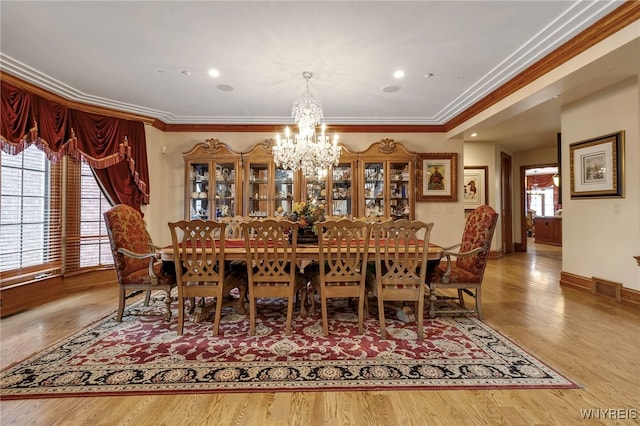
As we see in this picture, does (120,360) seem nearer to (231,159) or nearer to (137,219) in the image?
(137,219)

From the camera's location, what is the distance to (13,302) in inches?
123

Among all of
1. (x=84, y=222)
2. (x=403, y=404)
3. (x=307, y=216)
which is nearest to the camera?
(x=403, y=404)

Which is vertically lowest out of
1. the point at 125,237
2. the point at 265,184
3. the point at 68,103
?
the point at 125,237

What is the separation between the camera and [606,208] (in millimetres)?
3527

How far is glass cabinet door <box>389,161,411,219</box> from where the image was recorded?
15.9 feet

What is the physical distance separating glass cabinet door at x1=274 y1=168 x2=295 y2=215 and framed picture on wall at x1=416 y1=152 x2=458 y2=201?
7.38 feet

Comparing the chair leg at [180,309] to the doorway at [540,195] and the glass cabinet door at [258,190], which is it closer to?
the glass cabinet door at [258,190]

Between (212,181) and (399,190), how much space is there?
3163 mm

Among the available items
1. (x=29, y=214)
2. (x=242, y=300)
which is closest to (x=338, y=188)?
(x=242, y=300)

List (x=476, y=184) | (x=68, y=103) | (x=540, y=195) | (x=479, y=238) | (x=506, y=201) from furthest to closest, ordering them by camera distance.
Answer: (x=540, y=195) < (x=506, y=201) < (x=476, y=184) < (x=68, y=103) < (x=479, y=238)

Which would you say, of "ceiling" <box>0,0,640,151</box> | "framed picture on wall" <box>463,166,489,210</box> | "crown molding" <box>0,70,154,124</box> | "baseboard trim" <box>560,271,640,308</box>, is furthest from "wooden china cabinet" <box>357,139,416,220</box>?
"crown molding" <box>0,70,154,124</box>

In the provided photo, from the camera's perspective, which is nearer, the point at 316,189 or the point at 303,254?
the point at 303,254

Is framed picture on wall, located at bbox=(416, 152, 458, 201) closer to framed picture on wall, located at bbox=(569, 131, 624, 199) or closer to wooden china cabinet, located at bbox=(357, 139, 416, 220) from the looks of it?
wooden china cabinet, located at bbox=(357, 139, 416, 220)

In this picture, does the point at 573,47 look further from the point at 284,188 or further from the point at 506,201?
the point at 506,201
